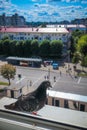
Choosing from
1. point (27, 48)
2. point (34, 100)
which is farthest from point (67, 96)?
point (27, 48)

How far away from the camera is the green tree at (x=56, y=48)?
1543 millimetres

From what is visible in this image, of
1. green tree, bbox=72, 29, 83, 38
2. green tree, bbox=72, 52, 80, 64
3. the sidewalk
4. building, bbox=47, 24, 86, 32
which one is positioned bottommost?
the sidewalk

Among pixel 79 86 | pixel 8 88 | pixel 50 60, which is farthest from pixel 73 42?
pixel 8 88

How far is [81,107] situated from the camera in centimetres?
129

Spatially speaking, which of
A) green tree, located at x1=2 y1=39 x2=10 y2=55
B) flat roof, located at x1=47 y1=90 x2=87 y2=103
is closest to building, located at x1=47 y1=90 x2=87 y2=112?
flat roof, located at x1=47 y1=90 x2=87 y2=103

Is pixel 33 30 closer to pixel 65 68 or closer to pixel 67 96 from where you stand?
pixel 65 68

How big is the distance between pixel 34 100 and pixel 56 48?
53 centimetres

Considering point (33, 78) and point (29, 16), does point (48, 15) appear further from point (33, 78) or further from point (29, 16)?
point (33, 78)

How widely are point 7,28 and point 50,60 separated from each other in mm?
592

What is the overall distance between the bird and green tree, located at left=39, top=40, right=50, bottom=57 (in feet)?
1.02

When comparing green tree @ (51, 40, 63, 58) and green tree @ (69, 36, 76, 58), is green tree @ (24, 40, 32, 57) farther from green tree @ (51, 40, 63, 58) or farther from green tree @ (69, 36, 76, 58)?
green tree @ (69, 36, 76, 58)

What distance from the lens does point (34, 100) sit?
1.51 m

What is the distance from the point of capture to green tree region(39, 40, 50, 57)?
160 cm

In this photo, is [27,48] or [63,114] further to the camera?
[27,48]
